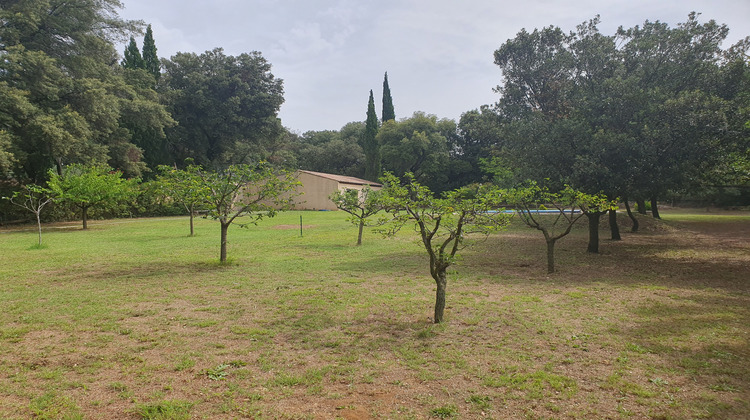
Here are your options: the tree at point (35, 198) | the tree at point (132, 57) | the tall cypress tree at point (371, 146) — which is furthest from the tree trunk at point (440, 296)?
the tall cypress tree at point (371, 146)

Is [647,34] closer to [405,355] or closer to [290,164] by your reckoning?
[405,355]

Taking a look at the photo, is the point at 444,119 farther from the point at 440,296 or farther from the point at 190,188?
the point at 440,296

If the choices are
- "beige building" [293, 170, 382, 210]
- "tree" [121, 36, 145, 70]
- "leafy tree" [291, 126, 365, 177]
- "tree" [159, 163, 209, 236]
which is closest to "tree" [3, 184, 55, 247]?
"tree" [159, 163, 209, 236]

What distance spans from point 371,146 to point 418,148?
6386mm

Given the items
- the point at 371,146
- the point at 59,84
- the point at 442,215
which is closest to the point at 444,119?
the point at 371,146

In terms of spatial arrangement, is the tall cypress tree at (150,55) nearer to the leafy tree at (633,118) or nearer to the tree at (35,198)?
the tree at (35,198)

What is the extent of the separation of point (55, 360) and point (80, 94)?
22762 mm

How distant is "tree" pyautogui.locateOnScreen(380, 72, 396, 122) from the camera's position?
169ft

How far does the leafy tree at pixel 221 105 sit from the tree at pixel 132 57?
2152mm

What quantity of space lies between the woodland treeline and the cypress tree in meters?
0.17

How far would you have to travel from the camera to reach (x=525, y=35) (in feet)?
50.2

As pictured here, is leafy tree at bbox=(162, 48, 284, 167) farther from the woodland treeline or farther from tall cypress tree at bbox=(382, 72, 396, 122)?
tall cypress tree at bbox=(382, 72, 396, 122)

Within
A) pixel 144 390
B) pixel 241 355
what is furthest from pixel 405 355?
pixel 144 390

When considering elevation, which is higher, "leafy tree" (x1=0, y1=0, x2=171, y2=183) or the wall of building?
"leafy tree" (x1=0, y1=0, x2=171, y2=183)
